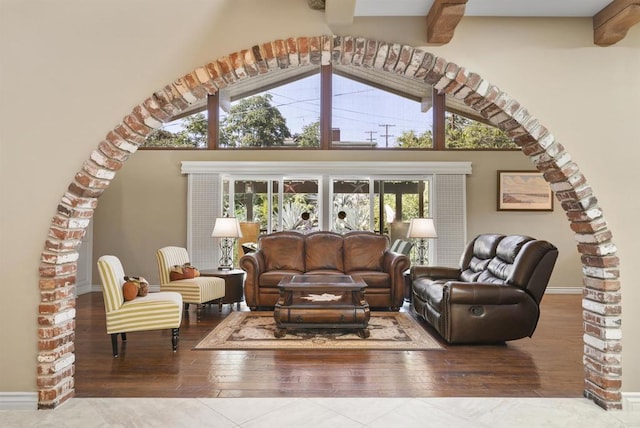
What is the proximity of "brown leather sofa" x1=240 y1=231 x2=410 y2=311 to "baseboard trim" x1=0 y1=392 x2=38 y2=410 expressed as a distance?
119 inches

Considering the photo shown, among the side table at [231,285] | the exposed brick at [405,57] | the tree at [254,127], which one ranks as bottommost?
the side table at [231,285]

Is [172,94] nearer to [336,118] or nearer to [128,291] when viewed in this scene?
[128,291]

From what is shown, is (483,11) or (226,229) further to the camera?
(226,229)

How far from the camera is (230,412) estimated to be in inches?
102

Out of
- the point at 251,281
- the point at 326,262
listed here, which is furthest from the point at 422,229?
the point at 251,281

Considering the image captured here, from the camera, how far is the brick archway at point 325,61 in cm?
262

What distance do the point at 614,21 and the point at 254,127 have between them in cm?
539

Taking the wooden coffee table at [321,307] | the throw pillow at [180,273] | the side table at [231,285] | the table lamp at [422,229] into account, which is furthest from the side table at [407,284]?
the throw pillow at [180,273]

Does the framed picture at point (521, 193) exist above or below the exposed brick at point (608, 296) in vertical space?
above

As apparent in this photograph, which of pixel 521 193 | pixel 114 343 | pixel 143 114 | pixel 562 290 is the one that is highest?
pixel 143 114

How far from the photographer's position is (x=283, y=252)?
6129 millimetres

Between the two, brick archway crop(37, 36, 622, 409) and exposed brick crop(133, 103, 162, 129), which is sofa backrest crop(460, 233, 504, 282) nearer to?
brick archway crop(37, 36, 622, 409)

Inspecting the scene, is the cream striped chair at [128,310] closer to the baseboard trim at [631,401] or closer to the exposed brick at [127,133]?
the exposed brick at [127,133]

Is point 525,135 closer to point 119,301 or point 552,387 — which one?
point 552,387
